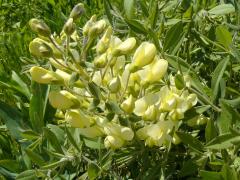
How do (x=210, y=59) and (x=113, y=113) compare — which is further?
(x=210, y=59)

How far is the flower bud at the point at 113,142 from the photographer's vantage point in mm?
832

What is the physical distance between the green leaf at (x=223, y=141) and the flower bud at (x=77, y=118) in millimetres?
208

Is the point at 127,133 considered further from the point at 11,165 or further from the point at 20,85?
the point at 20,85

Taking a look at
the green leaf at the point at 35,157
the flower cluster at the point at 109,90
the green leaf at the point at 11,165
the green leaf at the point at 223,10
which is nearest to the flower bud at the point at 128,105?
the flower cluster at the point at 109,90

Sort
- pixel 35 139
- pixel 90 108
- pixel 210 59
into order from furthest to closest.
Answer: pixel 210 59 → pixel 35 139 → pixel 90 108

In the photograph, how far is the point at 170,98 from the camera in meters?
0.87

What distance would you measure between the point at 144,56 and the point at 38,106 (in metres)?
0.29

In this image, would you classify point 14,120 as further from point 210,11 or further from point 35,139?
point 210,11

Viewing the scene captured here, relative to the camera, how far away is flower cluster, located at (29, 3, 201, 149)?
818 mm

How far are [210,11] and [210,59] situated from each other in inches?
4.5

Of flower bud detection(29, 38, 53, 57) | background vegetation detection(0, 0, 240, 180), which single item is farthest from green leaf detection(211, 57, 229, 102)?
flower bud detection(29, 38, 53, 57)

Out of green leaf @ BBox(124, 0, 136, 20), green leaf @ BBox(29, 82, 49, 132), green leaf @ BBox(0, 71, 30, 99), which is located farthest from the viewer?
green leaf @ BBox(0, 71, 30, 99)

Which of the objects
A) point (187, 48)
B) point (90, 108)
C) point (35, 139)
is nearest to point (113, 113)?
point (90, 108)

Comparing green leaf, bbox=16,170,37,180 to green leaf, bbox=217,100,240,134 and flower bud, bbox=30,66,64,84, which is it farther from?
green leaf, bbox=217,100,240,134
